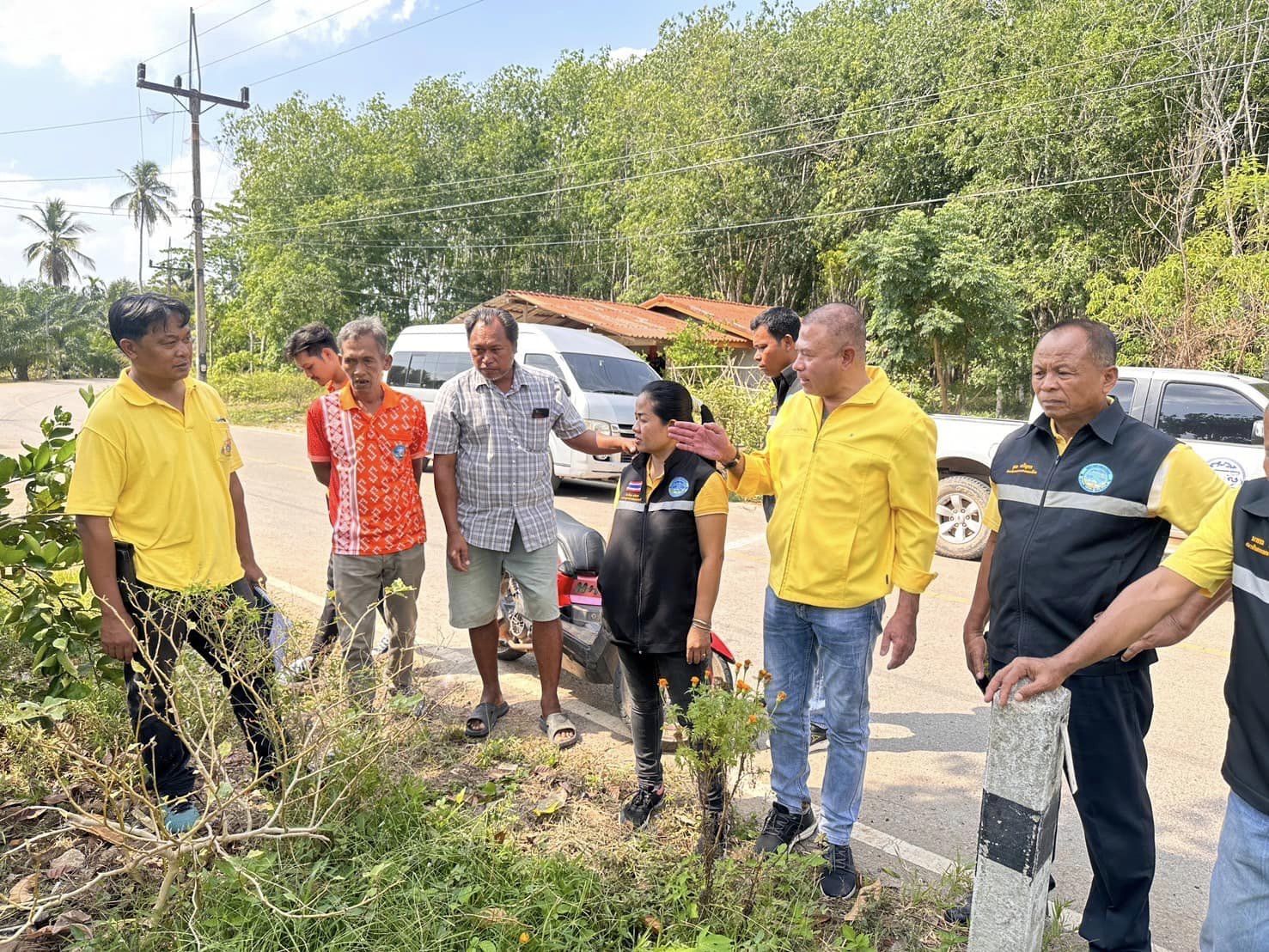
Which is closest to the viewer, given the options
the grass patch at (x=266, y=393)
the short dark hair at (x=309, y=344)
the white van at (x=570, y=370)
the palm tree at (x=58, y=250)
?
the short dark hair at (x=309, y=344)

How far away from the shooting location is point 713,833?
8.70ft

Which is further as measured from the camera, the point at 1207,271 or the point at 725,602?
the point at 1207,271

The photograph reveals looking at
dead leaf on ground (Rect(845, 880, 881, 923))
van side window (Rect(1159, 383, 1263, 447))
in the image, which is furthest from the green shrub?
dead leaf on ground (Rect(845, 880, 881, 923))

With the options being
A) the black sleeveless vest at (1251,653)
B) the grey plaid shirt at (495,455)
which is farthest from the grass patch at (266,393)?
the black sleeveless vest at (1251,653)

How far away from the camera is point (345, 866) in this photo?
2.66m

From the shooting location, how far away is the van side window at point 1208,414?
716cm

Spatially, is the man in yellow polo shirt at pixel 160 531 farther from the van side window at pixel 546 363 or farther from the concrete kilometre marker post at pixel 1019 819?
the van side window at pixel 546 363

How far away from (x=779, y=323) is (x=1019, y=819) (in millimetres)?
2602

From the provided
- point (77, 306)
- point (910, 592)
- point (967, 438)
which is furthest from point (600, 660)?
point (77, 306)

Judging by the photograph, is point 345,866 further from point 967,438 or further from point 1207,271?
point 1207,271

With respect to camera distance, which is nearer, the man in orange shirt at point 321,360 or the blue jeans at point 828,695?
the blue jeans at point 828,695

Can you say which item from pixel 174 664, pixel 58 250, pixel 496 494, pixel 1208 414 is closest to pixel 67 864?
pixel 174 664

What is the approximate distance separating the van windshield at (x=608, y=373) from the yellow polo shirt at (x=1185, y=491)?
30.5 feet

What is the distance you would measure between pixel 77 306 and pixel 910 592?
7710 centimetres
